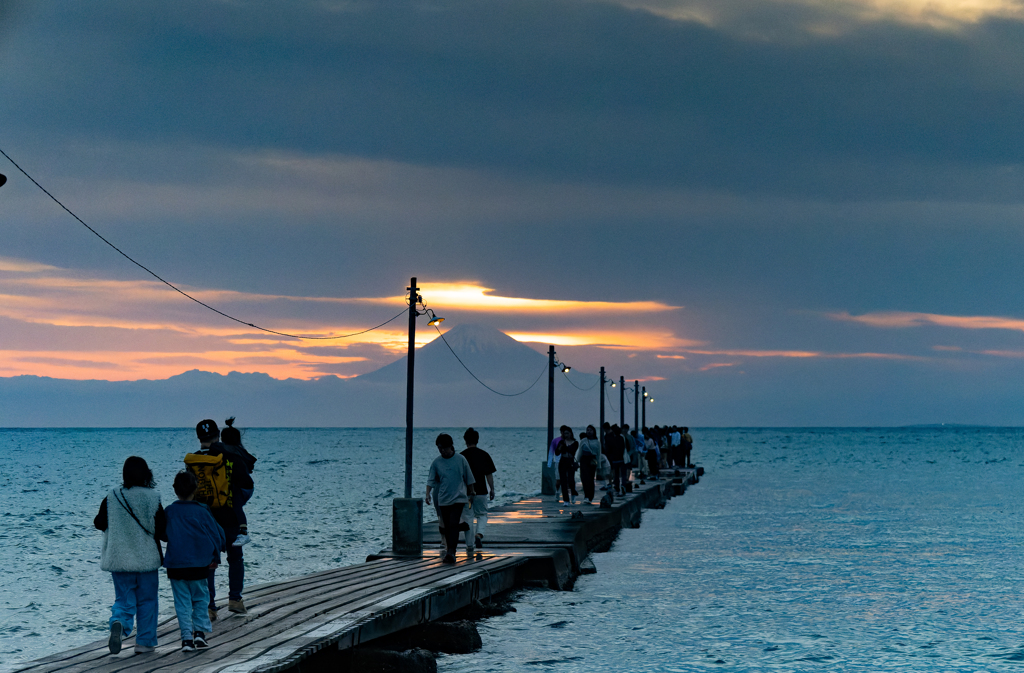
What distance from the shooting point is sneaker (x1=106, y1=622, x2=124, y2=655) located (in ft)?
29.4

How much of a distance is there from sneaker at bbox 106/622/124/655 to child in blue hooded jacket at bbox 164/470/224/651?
50 centimetres

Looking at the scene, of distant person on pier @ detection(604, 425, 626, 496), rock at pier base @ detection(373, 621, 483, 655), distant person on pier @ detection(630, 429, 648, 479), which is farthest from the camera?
distant person on pier @ detection(630, 429, 648, 479)

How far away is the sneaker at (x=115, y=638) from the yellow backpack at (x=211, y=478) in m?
1.47

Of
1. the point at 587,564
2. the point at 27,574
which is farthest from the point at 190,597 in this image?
the point at 27,574

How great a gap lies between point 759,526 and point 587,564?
45.6 ft

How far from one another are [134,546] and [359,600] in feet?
12.2

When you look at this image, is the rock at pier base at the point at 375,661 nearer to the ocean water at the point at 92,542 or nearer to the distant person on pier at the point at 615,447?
the ocean water at the point at 92,542

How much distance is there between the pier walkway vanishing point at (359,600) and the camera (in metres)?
8.99

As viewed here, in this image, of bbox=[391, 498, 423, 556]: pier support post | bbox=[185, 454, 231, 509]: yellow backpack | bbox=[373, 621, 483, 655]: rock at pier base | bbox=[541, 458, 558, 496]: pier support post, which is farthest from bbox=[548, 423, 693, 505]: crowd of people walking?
bbox=[185, 454, 231, 509]: yellow backpack

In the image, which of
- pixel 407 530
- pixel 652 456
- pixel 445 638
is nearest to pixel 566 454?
pixel 407 530

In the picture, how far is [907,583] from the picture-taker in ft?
68.6

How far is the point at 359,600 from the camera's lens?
12367mm

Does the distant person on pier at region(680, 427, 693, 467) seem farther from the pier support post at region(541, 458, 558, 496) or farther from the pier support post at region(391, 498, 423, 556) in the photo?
the pier support post at region(391, 498, 423, 556)

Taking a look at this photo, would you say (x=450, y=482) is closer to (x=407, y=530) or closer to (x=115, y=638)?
A: (x=407, y=530)
